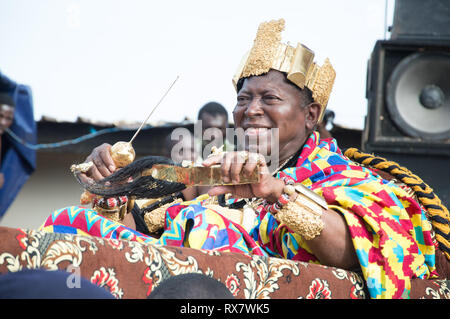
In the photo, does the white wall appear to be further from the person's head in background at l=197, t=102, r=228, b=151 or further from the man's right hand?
the man's right hand

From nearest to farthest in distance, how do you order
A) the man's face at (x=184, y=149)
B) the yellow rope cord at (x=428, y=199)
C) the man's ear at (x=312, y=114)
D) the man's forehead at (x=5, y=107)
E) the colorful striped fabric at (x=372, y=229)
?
the colorful striped fabric at (x=372, y=229) < the yellow rope cord at (x=428, y=199) < the man's ear at (x=312, y=114) < the man's face at (x=184, y=149) < the man's forehead at (x=5, y=107)

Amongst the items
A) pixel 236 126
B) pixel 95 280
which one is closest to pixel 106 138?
pixel 236 126

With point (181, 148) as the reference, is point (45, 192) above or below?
below

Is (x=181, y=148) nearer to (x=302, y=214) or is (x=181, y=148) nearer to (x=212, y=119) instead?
(x=212, y=119)

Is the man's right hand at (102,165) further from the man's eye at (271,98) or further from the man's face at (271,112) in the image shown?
the man's eye at (271,98)

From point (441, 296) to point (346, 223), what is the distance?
457 millimetres

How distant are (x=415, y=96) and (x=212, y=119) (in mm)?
1754

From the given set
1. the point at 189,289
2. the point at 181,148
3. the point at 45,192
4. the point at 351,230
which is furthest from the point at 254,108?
the point at 45,192

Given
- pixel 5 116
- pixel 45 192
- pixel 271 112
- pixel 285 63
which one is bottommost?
pixel 45 192

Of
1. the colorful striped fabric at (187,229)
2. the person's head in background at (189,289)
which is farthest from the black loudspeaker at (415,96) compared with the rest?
the person's head in background at (189,289)

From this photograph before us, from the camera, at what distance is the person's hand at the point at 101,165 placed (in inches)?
81.0

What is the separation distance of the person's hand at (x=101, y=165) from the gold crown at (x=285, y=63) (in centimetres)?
82

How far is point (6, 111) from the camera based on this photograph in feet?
18.2
